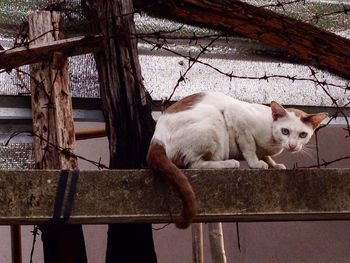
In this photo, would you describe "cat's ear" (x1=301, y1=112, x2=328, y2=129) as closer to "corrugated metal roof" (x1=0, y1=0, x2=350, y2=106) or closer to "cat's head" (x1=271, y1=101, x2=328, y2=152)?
"cat's head" (x1=271, y1=101, x2=328, y2=152)

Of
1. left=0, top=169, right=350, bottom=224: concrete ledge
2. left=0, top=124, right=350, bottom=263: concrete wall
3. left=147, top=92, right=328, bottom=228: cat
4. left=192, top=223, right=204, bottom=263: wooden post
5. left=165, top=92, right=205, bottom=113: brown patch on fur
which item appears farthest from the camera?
left=0, top=124, right=350, bottom=263: concrete wall

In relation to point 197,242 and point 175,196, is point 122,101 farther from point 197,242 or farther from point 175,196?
point 197,242

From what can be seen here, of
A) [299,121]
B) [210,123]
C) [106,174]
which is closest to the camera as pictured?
[106,174]

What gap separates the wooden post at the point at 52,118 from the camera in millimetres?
3139

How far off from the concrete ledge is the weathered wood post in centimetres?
→ 67

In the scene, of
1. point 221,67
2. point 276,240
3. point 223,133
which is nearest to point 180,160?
point 223,133

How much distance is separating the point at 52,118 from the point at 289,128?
992 mm

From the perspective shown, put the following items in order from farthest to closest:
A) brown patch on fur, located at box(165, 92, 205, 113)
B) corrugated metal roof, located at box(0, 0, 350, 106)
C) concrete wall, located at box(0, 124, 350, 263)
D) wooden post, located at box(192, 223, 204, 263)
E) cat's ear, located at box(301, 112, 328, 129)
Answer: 1. concrete wall, located at box(0, 124, 350, 263)
2. wooden post, located at box(192, 223, 204, 263)
3. corrugated metal roof, located at box(0, 0, 350, 106)
4. cat's ear, located at box(301, 112, 328, 129)
5. brown patch on fur, located at box(165, 92, 205, 113)

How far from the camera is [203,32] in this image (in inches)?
148

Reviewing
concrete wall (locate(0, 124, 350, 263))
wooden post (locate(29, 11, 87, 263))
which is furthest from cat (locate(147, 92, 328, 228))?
concrete wall (locate(0, 124, 350, 263))

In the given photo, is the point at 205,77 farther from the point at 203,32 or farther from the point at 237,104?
the point at 237,104

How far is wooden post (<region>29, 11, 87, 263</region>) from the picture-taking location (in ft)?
10.3

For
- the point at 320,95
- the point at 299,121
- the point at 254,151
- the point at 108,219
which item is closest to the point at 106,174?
the point at 108,219

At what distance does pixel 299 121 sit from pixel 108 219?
1.02 metres
